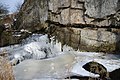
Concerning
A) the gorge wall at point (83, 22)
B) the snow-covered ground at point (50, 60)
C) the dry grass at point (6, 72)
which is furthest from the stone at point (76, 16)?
the dry grass at point (6, 72)

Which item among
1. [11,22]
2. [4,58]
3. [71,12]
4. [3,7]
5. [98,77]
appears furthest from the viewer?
[3,7]

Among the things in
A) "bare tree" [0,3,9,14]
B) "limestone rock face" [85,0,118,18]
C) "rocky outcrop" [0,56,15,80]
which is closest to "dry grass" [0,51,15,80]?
"rocky outcrop" [0,56,15,80]

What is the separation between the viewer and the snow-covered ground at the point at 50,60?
600cm

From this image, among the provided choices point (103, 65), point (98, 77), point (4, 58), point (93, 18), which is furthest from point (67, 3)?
point (4, 58)

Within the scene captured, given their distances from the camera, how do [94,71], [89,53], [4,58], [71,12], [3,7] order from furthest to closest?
1. [3,7]
2. [71,12]
3. [89,53]
4. [94,71]
5. [4,58]

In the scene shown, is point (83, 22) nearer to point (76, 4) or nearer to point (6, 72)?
point (76, 4)

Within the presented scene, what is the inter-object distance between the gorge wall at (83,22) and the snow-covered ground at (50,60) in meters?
0.35

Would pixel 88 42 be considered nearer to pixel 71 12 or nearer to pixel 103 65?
pixel 71 12

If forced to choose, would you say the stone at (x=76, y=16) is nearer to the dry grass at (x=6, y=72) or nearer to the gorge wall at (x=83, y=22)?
the gorge wall at (x=83, y=22)

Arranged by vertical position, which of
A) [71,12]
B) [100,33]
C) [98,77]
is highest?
[71,12]

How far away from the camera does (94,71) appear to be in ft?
20.7

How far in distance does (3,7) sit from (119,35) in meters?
10.7

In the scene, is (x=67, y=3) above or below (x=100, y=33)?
above

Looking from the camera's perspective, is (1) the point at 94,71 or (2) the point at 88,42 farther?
(2) the point at 88,42
